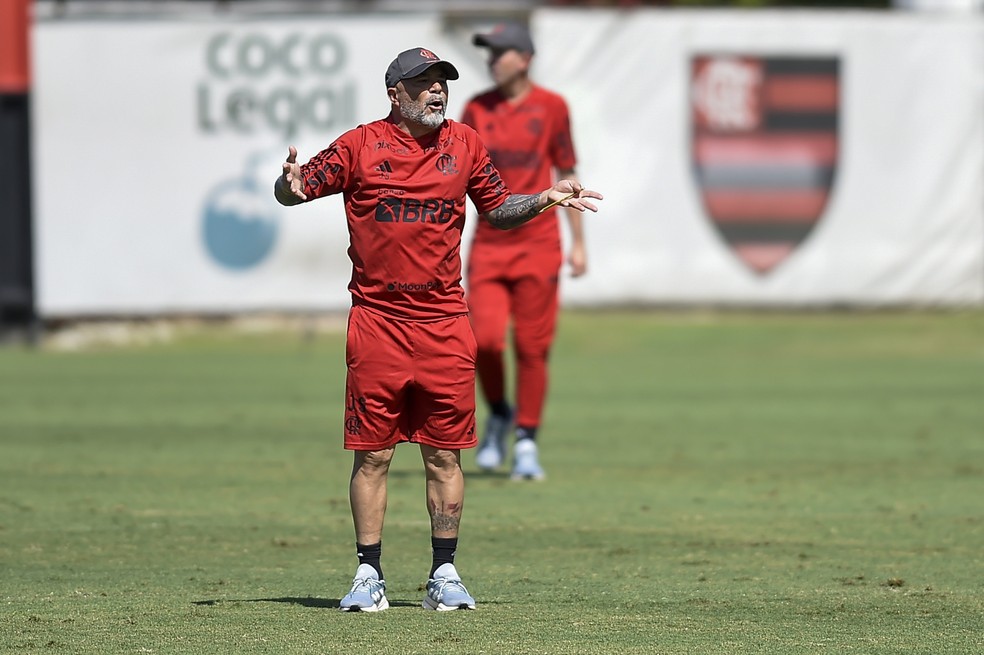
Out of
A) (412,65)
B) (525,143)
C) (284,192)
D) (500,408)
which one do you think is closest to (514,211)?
(412,65)

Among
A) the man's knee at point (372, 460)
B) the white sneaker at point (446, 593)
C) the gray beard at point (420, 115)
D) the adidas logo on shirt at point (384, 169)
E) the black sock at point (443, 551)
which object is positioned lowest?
the white sneaker at point (446, 593)

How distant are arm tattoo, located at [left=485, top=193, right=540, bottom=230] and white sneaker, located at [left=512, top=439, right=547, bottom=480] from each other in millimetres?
3695

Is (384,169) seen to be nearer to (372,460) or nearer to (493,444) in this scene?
(372,460)

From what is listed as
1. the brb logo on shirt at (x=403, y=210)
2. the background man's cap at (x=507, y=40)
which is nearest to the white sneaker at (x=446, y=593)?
the brb logo on shirt at (x=403, y=210)

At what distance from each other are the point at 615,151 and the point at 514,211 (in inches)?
548

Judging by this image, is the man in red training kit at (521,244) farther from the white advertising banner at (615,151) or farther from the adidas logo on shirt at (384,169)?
the white advertising banner at (615,151)

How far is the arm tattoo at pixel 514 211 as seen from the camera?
6.65 metres

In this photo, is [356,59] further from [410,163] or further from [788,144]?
[410,163]

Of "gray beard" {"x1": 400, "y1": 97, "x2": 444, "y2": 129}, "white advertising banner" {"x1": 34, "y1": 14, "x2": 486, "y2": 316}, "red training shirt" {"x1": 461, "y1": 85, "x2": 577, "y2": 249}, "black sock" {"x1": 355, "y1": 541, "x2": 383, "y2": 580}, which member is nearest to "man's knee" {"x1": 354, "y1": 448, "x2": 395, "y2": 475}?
"black sock" {"x1": 355, "y1": 541, "x2": 383, "y2": 580}

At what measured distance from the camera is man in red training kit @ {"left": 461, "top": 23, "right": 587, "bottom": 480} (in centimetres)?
1039

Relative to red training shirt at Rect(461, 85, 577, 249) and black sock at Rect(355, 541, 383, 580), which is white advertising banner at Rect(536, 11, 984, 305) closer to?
red training shirt at Rect(461, 85, 577, 249)

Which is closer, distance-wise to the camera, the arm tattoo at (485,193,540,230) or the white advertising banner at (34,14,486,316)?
the arm tattoo at (485,193,540,230)

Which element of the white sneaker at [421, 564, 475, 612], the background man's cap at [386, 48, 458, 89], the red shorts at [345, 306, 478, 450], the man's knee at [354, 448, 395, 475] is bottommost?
the white sneaker at [421, 564, 475, 612]

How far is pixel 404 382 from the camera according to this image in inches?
257
